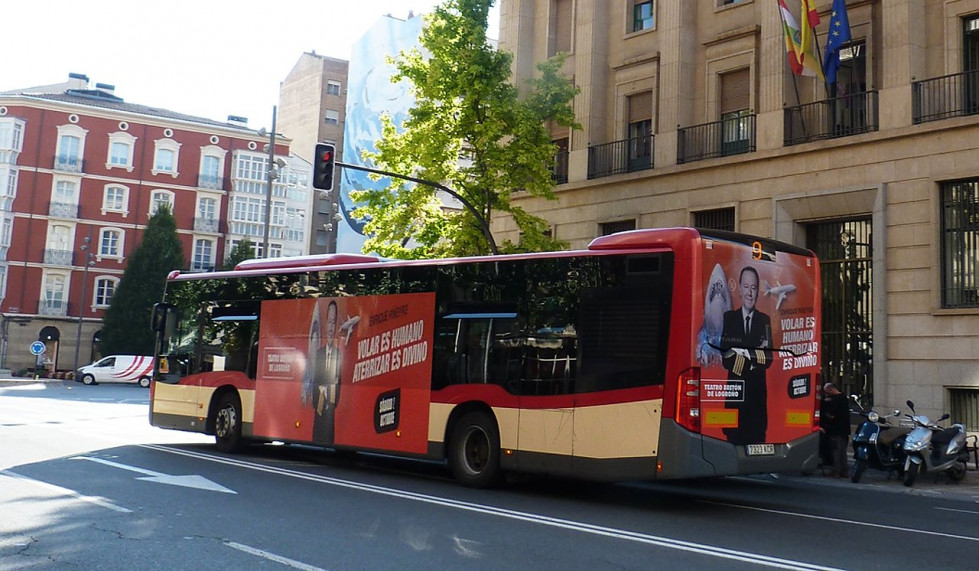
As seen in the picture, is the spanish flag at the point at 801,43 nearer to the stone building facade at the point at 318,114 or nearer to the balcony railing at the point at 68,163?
the balcony railing at the point at 68,163

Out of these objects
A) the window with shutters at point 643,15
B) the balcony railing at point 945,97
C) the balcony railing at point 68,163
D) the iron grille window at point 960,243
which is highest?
the balcony railing at point 68,163

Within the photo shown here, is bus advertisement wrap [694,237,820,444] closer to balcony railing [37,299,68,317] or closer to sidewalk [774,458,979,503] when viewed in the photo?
sidewalk [774,458,979,503]

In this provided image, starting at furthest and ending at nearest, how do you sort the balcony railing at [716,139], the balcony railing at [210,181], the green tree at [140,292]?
the balcony railing at [210,181] → the green tree at [140,292] → the balcony railing at [716,139]

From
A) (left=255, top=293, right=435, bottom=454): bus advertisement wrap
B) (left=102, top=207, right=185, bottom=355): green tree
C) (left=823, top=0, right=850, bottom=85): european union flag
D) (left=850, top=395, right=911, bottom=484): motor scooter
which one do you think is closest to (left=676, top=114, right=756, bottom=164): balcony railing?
(left=823, top=0, right=850, bottom=85): european union flag

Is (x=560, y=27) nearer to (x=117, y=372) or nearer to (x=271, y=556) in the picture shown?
(x=271, y=556)

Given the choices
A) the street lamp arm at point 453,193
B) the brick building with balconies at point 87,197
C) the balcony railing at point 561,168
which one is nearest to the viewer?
the street lamp arm at point 453,193

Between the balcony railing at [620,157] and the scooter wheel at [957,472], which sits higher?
the balcony railing at [620,157]

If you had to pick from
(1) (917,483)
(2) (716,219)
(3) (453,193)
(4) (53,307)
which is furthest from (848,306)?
(4) (53,307)

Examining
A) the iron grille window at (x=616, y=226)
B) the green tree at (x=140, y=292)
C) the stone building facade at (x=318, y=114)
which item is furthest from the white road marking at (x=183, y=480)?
the stone building facade at (x=318, y=114)

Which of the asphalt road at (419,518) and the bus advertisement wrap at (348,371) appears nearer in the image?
the asphalt road at (419,518)

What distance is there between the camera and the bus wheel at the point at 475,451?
12094 mm

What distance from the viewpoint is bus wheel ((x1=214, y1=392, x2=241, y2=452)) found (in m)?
16.2

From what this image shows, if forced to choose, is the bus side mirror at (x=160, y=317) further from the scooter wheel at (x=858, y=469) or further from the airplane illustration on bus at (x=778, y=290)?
the scooter wheel at (x=858, y=469)

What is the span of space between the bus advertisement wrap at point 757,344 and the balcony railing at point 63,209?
6749cm
